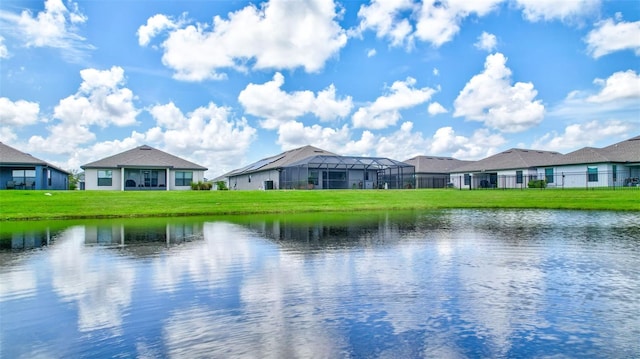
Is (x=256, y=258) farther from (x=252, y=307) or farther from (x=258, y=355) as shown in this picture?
(x=258, y=355)

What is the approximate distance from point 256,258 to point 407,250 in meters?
3.64

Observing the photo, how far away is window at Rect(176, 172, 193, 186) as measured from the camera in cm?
4141

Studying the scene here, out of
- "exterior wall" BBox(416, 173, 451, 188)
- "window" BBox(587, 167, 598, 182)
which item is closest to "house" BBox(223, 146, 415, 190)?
"exterior wall" BBox(416, 173, 451, 188)

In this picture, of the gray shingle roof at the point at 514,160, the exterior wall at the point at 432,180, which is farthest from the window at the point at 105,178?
the gray shingle roof at the point at 514,160

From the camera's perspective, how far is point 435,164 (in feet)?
194

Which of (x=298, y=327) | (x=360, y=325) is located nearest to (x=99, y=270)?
(x=298, y=327)

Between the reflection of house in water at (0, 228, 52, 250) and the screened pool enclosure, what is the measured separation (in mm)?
25939

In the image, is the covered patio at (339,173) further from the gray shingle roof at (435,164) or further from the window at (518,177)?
the window at (518,177)

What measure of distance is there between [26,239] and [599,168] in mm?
42804

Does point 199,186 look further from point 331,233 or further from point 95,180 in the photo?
point 331,233

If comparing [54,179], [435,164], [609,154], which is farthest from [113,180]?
[609,154]

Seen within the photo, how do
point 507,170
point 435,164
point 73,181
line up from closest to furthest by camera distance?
point 507,170, point 435,164, point 73,181

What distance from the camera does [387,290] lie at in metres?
6.70

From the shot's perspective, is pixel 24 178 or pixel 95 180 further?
pixel 95 180
